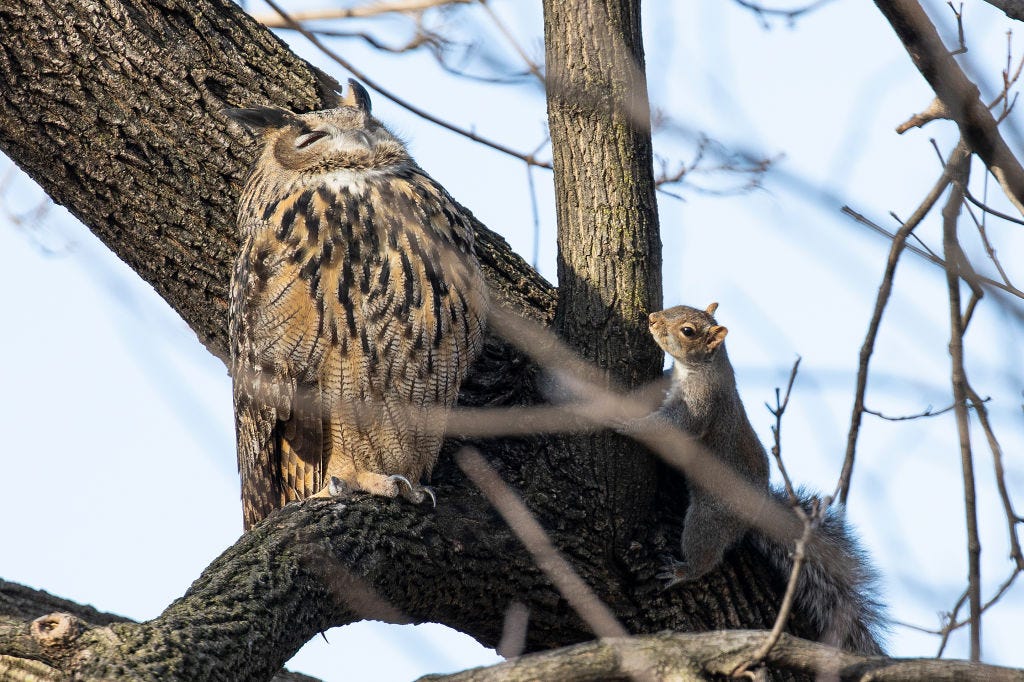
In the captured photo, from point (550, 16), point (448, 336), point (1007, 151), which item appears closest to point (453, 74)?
point (550, 16)

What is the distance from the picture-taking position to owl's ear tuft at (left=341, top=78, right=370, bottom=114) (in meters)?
4.07

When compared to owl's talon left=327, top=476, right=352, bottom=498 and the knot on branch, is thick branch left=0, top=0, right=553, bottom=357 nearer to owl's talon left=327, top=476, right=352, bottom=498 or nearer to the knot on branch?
owl's talon left=327, top=476, right=352, bottom=498

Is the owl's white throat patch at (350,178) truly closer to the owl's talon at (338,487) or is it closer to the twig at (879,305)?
the owl's talon at (338,487)

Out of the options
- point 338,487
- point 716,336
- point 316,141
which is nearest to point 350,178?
point 316,141

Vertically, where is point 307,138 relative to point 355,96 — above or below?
below

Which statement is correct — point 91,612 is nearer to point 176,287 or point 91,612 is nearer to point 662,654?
point 176,287

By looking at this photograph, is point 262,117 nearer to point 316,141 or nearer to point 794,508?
point 316,141

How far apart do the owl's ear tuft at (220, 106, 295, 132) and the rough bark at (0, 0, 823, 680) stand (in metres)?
0.11

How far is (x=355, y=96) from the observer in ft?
13.4

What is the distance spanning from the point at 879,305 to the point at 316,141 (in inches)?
86.1

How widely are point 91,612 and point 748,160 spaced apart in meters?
2.85

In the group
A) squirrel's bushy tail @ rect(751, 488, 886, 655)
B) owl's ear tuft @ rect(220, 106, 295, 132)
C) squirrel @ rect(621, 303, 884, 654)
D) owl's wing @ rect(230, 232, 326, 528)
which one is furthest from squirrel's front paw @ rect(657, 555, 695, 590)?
owl's ear tuft @ rect(220, 106, 295, 132)

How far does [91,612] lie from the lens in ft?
12.5

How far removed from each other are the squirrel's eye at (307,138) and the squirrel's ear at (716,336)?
1497mm
